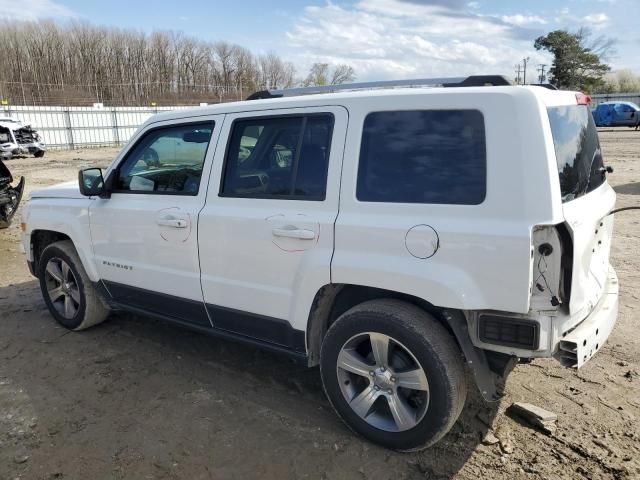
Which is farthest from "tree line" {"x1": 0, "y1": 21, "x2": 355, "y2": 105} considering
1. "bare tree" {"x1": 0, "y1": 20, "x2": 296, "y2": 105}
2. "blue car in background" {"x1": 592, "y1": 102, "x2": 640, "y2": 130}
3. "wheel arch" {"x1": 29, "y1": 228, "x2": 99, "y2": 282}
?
"wheel arch" {"x1": 29, "y1": 228, "x2": 99, "y2": 282}

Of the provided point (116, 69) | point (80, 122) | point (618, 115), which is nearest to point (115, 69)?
point (116, 69)

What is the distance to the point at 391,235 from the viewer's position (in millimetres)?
2740

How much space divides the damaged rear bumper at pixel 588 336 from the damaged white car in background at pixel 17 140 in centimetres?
2322

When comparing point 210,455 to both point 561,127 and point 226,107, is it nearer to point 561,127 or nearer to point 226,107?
point 226,107

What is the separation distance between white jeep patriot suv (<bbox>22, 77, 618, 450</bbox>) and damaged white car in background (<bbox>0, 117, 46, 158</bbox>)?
2117 cm

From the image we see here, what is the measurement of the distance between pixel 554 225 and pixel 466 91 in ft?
2.56

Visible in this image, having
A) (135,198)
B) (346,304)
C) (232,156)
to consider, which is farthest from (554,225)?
(135,198)

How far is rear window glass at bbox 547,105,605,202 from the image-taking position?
2.60m

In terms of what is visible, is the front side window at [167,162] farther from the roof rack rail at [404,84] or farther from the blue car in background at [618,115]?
the blue car in background at [618,115]

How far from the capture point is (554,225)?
2.44 meters

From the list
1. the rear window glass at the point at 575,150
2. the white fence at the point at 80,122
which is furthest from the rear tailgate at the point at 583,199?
the white fence at the point at 80,122

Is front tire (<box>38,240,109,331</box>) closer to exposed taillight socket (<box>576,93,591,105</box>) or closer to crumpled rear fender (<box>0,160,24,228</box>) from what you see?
exposed taillight socket (<box>576,93,591,105</box>)

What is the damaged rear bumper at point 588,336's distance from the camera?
258 centimetres

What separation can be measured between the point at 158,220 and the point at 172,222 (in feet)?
0.53
